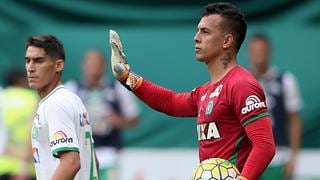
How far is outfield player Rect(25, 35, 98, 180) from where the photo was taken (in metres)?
6.86

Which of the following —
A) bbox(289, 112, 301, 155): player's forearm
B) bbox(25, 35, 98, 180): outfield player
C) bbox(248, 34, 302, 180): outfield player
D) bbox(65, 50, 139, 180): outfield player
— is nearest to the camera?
bbox(25, 35, 98, 180): outfield player

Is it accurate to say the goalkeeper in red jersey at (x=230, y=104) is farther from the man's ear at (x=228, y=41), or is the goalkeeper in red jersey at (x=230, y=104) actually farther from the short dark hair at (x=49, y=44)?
the short dark hair at (x=49, y=44)

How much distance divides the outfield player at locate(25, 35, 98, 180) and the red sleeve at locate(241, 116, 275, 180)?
110 centimetres

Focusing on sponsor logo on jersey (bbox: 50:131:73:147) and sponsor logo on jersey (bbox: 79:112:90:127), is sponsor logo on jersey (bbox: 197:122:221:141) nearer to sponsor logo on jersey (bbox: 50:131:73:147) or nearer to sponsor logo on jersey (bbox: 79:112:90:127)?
sponsor logo on jersey (bbox: 79:112:90:127)

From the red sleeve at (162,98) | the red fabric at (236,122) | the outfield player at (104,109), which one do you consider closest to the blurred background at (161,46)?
the outfield player at (104,109)

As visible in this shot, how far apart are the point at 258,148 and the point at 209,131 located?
18.2 inches

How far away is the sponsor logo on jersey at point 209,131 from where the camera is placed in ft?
22.6

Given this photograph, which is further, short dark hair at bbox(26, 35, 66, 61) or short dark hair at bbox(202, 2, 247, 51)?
short dark hair at bbox(26, 35, 66, 61)

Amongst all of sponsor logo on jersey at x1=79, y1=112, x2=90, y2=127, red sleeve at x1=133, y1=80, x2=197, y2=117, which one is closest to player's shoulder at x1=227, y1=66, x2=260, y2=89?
red sleeve at x1=133, y1=80, x2=197, y2=117

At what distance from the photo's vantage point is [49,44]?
7.22 metres

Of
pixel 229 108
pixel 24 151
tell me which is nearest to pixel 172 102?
pixel 229 108

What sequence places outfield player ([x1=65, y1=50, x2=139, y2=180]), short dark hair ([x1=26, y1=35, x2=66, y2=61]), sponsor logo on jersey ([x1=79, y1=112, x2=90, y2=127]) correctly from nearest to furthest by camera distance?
sponsor logo on jersey ([x1=79, y1=112, x2=90, y2=127])
short dark hair ([x1=26, y1=35, x2=66, y2=61])
outfield player ([x1=65, y1=50, x2=139, y2=180])

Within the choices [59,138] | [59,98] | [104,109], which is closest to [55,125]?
[59,138]

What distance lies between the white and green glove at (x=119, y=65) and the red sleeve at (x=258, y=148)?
1.10 meters
